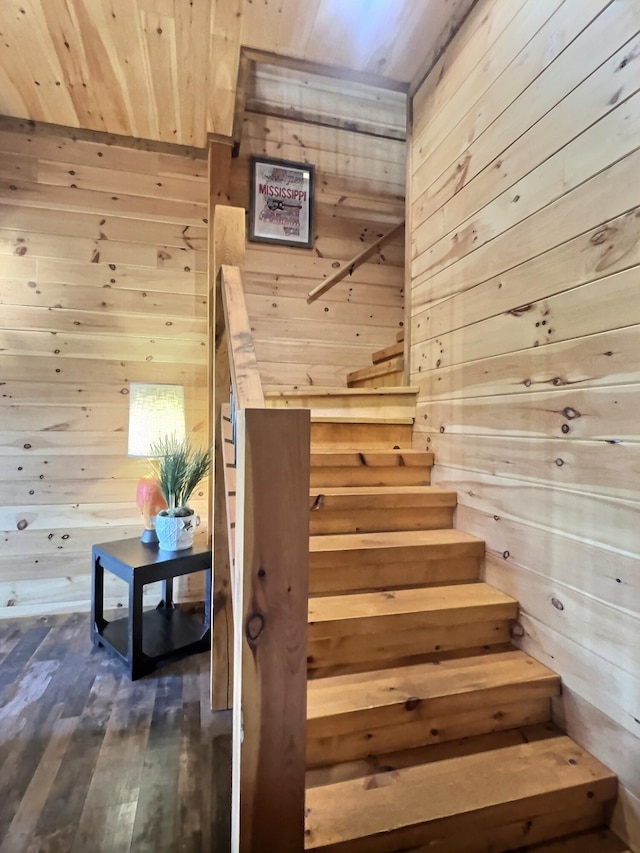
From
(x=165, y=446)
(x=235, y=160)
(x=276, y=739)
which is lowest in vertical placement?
(x=276, y=739)

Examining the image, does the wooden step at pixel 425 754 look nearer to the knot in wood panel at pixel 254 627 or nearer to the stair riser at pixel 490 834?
the stair riser at pixel 490 834

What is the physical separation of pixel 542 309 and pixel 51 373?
246cm

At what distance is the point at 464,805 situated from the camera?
1.05 m

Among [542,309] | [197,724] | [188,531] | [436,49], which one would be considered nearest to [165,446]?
[188,531]

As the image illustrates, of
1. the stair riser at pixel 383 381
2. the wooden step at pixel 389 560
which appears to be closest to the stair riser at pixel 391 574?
the wooden step at pixel 389 560

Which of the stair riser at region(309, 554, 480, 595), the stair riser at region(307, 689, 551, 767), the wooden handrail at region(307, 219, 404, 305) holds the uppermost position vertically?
the wooden handrail at region(307, 219, 404, 305)

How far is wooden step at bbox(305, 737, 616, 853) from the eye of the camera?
997 millimetres

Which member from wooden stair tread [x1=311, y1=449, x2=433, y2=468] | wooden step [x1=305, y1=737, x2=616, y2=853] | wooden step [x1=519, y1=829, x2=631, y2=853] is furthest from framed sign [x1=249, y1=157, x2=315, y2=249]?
wooden step [x1=519, y1=829, x2=631, y2=853]

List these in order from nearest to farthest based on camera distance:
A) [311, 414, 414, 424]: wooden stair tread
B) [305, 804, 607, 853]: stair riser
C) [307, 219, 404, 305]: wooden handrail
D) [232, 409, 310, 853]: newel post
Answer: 1. [232, 409, 310, 853]: newel post
2. [305, 804, 607, 853]: stair riser
3. [311, 414, 414, 424]: wooden stair tread
4. [307, 219, 404, 305]: wooden handrail

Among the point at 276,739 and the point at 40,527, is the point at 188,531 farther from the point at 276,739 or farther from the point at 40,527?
the point at 276,739

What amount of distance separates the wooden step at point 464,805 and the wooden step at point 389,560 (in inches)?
21.6

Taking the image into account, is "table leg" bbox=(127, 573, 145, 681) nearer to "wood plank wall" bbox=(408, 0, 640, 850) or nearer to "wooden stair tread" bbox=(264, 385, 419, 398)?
"wooden stair tread" bbox=(264, 385, 419, 398)

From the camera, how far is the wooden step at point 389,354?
2506 millimetres

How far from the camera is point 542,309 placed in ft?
4.67
